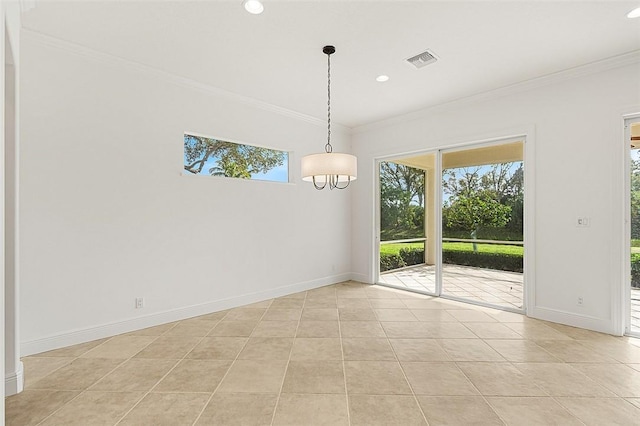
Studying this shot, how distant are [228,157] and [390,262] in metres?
3.35

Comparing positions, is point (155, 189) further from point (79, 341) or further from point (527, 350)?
point (527, 350)

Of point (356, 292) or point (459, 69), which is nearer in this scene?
point (459, 69)

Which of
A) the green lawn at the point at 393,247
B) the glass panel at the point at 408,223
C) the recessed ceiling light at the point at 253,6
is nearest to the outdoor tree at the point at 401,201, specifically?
the glass panel at the point at 408,223

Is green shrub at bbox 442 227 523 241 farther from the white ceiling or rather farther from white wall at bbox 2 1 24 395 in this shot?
white wall at bbox 2 1 24 395

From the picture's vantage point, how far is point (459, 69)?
356 centimetres

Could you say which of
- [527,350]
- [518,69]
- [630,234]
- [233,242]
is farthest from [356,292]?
[518,69]

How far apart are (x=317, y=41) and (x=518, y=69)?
2.38 m

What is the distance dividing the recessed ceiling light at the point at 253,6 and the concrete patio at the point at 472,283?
13.7ft

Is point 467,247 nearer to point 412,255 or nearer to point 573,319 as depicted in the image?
point 412,255

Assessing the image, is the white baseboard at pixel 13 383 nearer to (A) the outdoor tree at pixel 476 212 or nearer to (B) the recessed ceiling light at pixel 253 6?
(B) the recessed ceiling light at pixel 253 6

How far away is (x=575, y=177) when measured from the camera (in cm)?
355

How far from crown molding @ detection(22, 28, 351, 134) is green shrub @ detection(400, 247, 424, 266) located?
110 inches

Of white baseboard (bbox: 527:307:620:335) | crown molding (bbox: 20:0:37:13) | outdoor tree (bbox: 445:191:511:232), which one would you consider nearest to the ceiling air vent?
outdoor tree (bbox: 445:191:511:232)

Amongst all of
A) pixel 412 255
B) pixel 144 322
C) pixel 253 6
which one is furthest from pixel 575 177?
pixel 144 322
